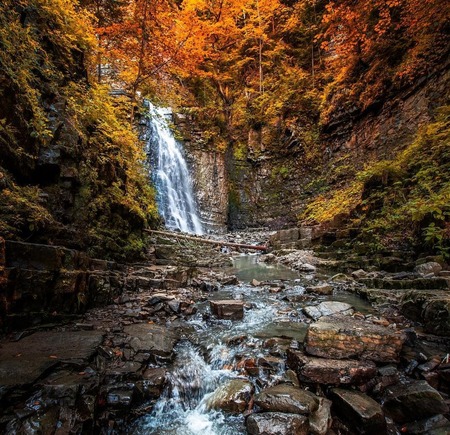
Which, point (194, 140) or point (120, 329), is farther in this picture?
point (194, 140)

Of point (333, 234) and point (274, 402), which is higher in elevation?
point (333, 234)

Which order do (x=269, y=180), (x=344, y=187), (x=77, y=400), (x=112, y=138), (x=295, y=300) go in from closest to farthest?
(x=77, y=400) → (x=295, y=300) → (x=112, y=138) → (x=344, y=187) → (x=269, y=180)

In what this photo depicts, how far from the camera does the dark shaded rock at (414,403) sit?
7.82 feet

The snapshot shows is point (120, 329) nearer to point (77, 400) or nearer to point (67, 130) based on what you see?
point (77, 400)

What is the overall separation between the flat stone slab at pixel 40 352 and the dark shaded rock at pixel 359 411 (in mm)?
2776

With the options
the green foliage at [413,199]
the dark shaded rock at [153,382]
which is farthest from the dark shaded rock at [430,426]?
the green foliage at [413,199]

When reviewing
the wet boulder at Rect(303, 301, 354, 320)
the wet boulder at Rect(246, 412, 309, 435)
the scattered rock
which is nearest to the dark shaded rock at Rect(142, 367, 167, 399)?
the wet boulder at Rect(246, 412, 309, 435)

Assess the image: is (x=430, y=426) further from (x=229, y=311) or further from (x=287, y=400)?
(x=229, y=311)

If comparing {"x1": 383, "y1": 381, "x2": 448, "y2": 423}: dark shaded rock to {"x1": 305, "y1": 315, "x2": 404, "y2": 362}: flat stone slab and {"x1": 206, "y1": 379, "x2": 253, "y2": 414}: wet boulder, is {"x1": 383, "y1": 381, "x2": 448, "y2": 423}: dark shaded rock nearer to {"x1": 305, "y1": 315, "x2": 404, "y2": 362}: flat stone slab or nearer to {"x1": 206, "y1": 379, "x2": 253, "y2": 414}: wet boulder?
{"x1": 305, "y1": 315, "x2": 404, "y2": 362}: flat stone slab

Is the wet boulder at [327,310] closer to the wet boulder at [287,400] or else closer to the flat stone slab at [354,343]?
the flat stone slab at [354,343]

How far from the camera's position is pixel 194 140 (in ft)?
67.0

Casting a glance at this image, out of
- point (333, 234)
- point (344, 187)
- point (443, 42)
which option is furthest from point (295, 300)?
point (443, 42)

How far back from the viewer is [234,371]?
10.8 feet

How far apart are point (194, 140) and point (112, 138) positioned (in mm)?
13654
